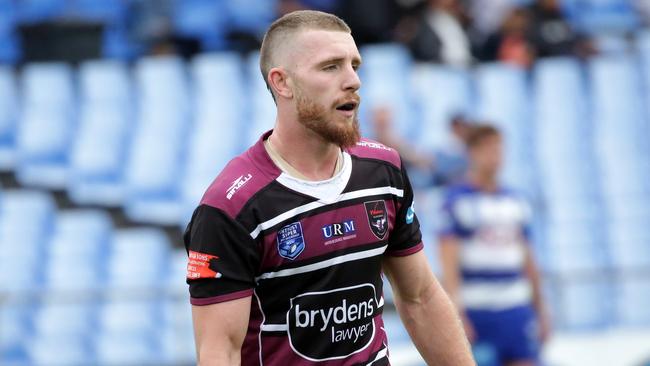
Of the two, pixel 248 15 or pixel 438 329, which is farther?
pixel 248 15

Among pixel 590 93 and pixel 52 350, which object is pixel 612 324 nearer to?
pixel 590 93

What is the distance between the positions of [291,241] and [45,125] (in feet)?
32.1

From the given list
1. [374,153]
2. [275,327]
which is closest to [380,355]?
[275,327]

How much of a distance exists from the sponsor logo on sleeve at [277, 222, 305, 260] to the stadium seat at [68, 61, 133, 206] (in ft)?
28.7

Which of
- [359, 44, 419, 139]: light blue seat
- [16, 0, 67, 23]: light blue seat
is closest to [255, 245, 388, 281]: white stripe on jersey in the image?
[359, 44, 419, 139]: light blue seat

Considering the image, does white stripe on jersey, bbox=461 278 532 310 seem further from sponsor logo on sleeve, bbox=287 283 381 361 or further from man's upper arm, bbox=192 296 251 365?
man's upper arm, bbox=192 296 251 365

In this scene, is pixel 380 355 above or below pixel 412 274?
below

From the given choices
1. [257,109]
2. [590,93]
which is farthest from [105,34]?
[590,93]

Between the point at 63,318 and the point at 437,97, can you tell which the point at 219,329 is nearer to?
the point at 63,318

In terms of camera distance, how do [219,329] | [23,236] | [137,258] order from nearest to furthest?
[219,329] < [137,258] < [23,236]

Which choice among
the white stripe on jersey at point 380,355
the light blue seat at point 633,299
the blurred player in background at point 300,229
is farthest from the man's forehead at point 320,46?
the light blue seat at point 633,299

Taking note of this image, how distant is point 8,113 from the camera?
44.0ft

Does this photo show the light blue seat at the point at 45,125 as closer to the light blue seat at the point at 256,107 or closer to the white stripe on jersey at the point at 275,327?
the light blue seat at the point at 256,107

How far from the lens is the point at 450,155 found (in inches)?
467
